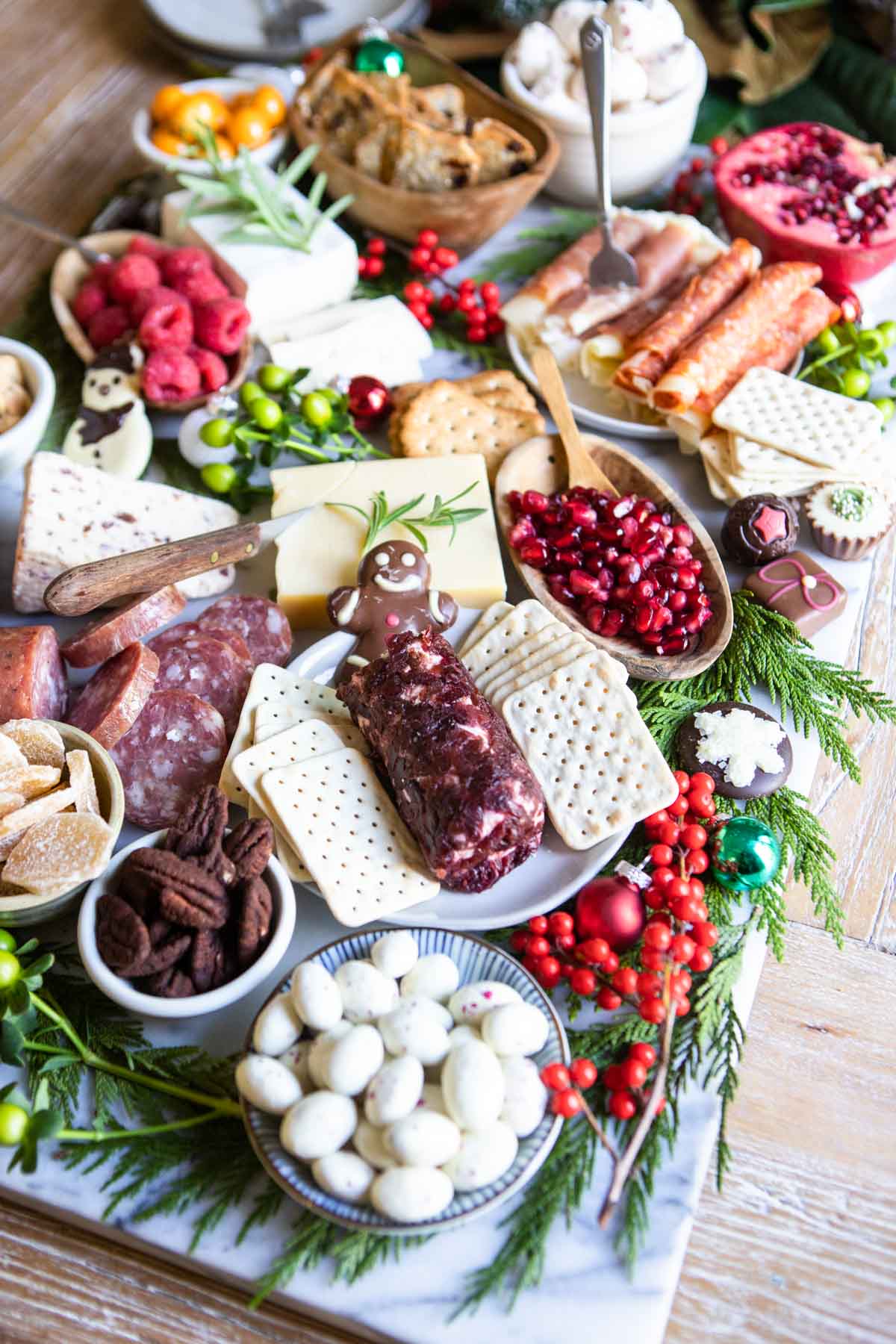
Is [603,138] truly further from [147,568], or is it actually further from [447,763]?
[447,763]

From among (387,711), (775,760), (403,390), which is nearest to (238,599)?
(387,711)

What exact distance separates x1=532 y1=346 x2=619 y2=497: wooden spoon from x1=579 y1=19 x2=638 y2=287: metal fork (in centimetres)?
27

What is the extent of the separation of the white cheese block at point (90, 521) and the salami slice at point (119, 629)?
0.35ft

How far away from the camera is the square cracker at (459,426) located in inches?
79.6

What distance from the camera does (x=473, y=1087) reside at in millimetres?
1200

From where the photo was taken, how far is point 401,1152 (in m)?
1.17

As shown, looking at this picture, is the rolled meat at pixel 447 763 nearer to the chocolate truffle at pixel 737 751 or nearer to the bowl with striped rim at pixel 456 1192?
Result: the bowl with striped rim at pixel 456 1192

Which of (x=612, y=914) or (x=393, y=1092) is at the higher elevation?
(x=393, y=1092)

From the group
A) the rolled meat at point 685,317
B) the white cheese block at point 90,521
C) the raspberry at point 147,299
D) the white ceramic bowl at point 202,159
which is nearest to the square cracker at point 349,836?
the white cheese block at point 90,521

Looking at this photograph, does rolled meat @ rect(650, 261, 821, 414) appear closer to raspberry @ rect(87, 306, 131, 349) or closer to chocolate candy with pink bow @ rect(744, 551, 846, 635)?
chocolate candy with pink bow @ rect(744, 551, 846, 635)

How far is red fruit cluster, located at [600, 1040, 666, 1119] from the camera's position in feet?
4.44

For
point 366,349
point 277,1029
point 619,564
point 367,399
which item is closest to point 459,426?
point 367,399

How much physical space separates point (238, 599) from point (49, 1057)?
71 cm

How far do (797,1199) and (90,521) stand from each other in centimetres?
140
